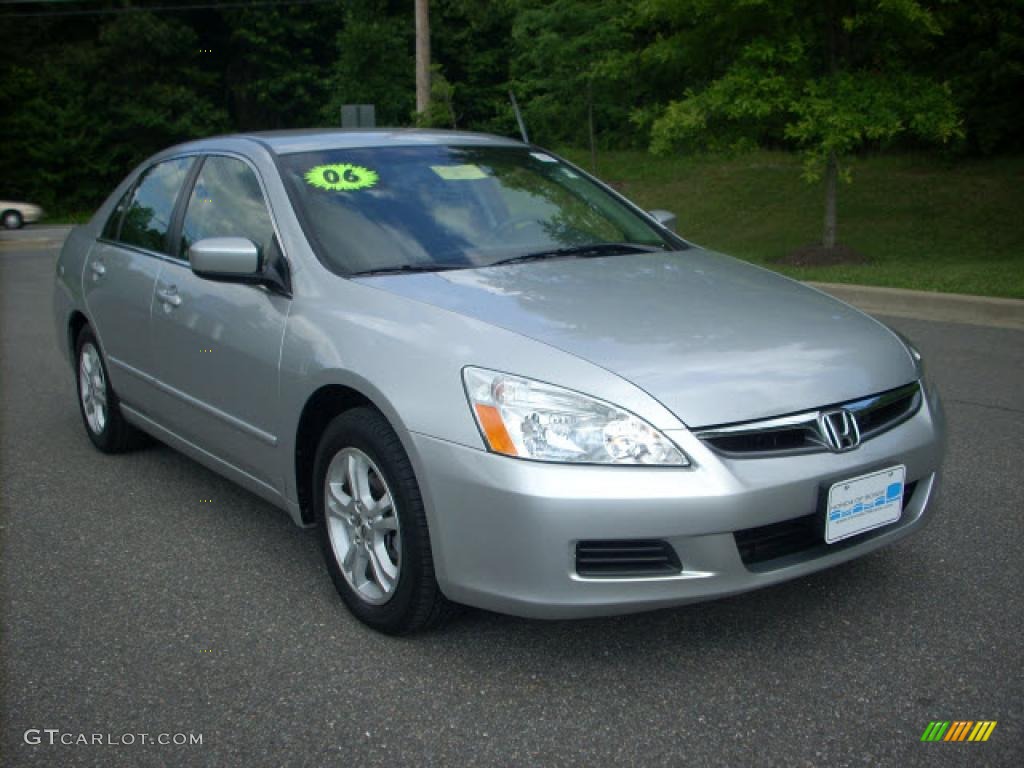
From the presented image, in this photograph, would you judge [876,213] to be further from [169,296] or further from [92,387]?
[169,296]

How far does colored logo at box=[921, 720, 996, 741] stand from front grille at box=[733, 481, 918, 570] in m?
0.54

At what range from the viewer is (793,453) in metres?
2.85

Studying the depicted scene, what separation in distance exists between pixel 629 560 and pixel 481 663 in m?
0.60

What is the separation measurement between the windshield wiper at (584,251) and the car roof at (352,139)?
0.83 meters

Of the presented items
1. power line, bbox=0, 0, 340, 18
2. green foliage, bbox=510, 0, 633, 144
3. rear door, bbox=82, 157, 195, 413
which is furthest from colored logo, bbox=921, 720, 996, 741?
power line, bbox=0, 0, 340, 18

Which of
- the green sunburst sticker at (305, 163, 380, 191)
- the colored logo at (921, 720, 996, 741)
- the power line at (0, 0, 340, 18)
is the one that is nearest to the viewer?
the colored logo at (921, 720, 996, 741)

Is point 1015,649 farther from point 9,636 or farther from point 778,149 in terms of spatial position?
point 778,149

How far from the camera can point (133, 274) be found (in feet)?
15.5

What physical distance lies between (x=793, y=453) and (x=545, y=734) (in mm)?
990

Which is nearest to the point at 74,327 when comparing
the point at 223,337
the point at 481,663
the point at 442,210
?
the point at 223,337

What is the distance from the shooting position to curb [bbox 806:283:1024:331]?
9148 mm

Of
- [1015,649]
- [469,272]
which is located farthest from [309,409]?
[1015,649]

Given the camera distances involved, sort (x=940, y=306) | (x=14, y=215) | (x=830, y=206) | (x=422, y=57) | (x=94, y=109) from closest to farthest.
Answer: (x=940, y=306), (x=830, y=206), (x=422, y=57), (x=14, y=215), (x=94, y=109)

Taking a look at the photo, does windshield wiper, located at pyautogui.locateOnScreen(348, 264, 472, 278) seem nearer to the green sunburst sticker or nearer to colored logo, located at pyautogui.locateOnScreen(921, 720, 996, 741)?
the green sunburst sticker
